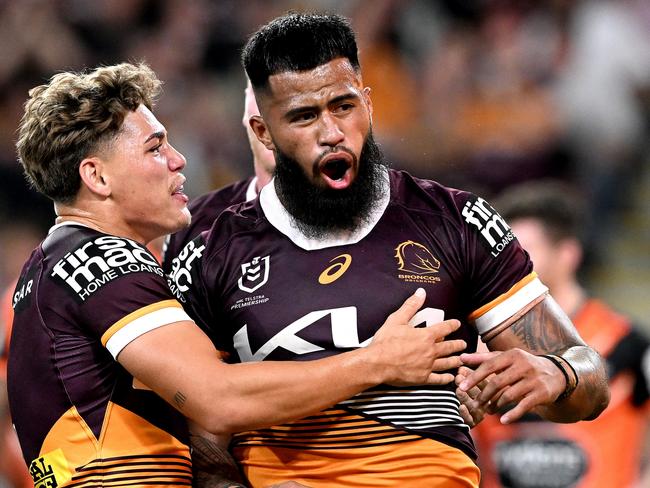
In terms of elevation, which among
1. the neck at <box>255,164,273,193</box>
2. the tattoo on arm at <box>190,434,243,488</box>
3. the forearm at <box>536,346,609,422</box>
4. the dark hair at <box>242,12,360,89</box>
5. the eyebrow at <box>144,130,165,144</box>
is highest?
the dark hair at <box>242,12,360,89</box>

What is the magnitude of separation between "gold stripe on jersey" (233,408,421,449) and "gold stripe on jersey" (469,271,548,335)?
0.47m

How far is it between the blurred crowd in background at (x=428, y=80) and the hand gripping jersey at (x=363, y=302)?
5.38m

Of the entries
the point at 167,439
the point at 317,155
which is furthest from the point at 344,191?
the point at 167,439

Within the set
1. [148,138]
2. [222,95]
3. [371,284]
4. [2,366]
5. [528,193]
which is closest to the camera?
[371,284]

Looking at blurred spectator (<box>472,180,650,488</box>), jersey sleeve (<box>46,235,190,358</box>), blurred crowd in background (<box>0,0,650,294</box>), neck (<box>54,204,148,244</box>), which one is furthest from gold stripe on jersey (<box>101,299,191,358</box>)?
blurred crowd in background (<box>0,0,650,294</box>)

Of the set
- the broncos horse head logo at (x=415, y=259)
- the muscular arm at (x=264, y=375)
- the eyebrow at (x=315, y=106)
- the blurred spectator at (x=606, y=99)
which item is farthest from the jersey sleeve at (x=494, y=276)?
the blurred spectator at (x=606, y=99)

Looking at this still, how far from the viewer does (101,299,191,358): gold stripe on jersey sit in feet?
11.9

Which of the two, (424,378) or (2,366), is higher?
(424,378)

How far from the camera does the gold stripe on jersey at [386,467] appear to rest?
371cm

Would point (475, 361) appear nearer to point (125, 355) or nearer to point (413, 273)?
point (413, 273)

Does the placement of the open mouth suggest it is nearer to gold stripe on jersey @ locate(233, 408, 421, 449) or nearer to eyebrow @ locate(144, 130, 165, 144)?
eyebrow @ locate(144, 130, 165, 144)

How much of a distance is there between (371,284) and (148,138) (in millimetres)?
980

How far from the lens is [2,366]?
6461 mm

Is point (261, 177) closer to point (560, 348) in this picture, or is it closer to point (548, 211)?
point (560, 348)
